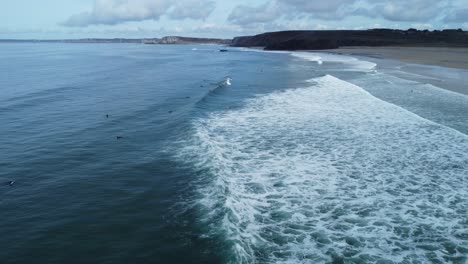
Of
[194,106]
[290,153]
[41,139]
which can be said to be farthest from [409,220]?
[194,106]

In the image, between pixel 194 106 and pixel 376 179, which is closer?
pixel 376 179

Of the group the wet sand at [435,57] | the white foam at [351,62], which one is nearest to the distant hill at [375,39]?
the wet sand at [435,57]

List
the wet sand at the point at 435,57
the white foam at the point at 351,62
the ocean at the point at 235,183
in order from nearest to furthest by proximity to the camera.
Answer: the ocean at the point at 235,183 → the wet sand at the point at 435,57 → the white foam at the point at 351,62

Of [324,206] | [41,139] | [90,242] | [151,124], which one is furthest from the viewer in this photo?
[151,124]

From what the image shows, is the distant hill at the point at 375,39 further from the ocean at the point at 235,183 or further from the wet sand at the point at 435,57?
the ocean at the point at 235,183

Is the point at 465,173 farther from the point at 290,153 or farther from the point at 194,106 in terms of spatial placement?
the point at 194,106

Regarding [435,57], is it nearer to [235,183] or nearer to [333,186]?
[333,186]
